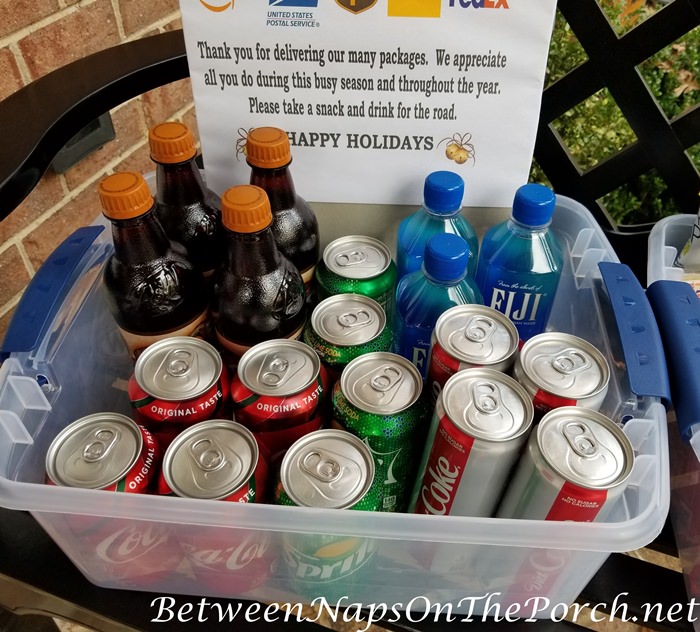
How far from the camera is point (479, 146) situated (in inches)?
29.2

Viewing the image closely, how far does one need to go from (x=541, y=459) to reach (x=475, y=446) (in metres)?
0.05

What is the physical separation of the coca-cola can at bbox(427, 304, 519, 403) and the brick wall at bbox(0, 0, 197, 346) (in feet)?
2.54

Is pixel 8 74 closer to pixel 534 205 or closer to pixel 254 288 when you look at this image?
pixel 254 288

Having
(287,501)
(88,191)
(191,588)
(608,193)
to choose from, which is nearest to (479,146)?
(608,193)

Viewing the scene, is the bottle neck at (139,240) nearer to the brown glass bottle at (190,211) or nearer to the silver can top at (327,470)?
the brown glass bottle at (190,211)

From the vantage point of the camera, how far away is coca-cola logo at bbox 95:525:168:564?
55cm

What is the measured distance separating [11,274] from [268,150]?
644 millimetres

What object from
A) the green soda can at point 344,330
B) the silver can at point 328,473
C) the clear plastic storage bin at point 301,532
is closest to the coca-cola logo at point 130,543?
the clear plastic storage bin at point 301,532

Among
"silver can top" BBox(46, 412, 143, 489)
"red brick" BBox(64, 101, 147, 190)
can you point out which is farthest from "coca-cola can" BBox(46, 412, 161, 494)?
"red brick" BBox(64, 101, 147, 190)

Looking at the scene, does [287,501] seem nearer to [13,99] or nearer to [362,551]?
[362,551]

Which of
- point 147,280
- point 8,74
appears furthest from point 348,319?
point 8,74

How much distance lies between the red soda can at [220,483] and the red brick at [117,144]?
2.45ft

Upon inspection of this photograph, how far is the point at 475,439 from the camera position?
0.51 m

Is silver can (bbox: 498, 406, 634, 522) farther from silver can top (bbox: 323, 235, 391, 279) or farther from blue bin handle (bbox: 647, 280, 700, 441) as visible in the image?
silver can top (bbox: 323, 235, 391, 279)
